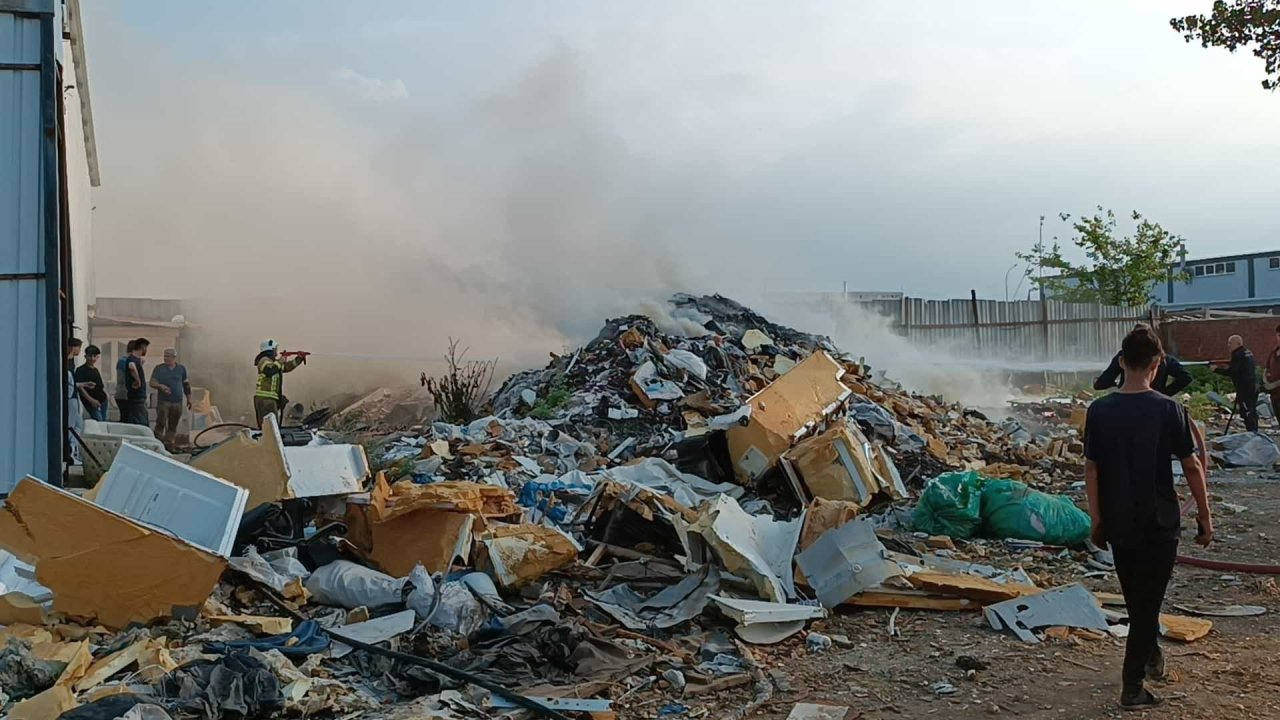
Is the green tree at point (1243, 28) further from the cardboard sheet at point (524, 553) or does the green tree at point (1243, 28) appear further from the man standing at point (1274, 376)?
the cardboard sheet at point (524, 553)

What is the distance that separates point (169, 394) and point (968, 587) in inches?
396

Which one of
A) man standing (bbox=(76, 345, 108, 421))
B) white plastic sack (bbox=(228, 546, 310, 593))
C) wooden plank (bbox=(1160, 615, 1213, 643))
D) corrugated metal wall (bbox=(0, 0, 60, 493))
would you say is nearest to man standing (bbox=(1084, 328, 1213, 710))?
wooden plank (bbox=(1160, 615, 1213, 643))

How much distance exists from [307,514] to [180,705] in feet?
8.77

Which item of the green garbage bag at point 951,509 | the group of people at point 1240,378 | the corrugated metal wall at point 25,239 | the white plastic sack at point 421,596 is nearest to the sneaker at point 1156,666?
the green garbage bag at point 951,509

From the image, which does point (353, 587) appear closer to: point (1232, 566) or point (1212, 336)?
point (1232, 566)

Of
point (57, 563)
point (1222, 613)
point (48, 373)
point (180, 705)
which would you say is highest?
point (48, 373)

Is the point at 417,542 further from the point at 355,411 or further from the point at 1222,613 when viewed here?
the point at 355,411

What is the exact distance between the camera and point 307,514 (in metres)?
6.25

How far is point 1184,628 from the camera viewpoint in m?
4.70

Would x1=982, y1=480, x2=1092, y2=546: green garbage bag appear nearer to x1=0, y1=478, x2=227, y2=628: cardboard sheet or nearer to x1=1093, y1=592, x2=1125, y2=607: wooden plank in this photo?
x1=1093, y1=592, x2=1125, y2=607: wooden plank

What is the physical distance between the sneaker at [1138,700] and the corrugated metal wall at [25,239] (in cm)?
748

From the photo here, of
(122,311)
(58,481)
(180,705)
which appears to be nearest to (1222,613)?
(180,705)

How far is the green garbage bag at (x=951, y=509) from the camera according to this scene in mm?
7000

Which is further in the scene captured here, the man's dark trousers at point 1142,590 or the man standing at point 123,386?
the man standing at point 123,386
